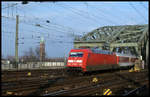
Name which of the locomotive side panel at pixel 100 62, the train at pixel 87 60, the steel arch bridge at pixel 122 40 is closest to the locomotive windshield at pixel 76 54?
the train at pixel 87 60

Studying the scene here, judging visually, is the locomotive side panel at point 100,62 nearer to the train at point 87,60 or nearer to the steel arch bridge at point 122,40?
the train at point 87,60

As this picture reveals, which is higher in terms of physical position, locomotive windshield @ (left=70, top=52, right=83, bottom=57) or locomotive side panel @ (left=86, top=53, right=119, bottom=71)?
locomotive windshield @ (left=70, top=52, right=83, bottom=57)

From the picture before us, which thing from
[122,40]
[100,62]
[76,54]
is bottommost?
[100,62]

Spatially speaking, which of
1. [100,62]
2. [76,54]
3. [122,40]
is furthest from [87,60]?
[122,40]

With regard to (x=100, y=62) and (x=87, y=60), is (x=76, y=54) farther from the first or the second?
(x=100, y=62)

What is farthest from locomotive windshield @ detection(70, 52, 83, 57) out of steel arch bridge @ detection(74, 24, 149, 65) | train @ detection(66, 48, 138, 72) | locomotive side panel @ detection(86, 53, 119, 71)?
steel arch bridge @ detection(74, 24, 149, 65)

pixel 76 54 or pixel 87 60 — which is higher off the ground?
pixel 76 54

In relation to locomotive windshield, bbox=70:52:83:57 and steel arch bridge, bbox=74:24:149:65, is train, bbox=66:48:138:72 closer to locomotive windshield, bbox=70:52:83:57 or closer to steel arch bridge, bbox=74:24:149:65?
locomotive windshield, bbox=70:52:83:57

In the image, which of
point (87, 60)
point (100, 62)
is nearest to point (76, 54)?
point (87, 60)

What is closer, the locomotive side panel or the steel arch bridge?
the locomotive side panel

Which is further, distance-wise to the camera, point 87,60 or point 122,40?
point 122,40

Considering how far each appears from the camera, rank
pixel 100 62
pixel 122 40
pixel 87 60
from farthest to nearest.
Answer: pixel 122 40
pixel 100 62
pixel 87 60

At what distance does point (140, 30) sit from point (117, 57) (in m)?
35.6

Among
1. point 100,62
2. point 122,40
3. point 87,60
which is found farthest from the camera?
point 122,40
